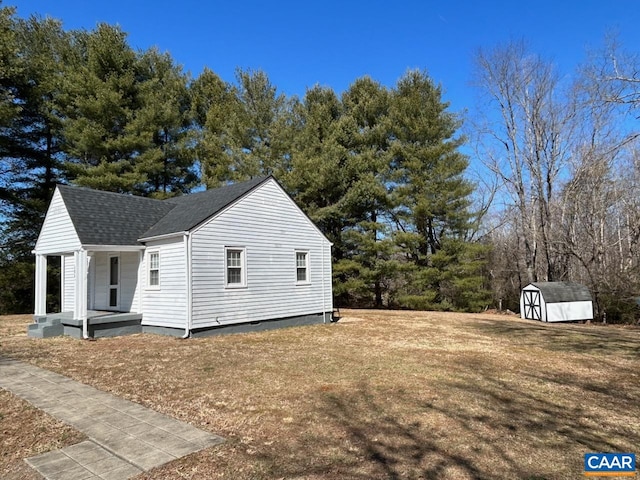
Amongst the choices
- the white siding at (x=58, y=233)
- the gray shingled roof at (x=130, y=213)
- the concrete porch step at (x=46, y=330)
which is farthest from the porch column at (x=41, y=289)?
the gray shingled roof at (x=130, y=213)

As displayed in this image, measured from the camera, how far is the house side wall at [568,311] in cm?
1576

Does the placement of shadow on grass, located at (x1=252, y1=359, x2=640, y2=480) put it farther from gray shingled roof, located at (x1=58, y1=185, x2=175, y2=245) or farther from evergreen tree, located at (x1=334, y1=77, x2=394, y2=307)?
evergreen tree, located at (x1=334, y1=77, x2=394, y2=307)

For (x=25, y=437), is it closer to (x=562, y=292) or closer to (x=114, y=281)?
(x=114, y=281)

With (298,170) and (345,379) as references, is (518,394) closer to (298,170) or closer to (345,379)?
(345,379)

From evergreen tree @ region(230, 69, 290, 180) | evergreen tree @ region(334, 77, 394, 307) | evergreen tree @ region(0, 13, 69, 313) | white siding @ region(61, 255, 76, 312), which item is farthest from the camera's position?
evergreen tree @ region(230, 69, 290, 180)

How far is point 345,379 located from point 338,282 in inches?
633

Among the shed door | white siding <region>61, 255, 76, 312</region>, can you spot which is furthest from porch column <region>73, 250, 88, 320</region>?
the shed door

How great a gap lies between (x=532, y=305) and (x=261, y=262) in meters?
11.7

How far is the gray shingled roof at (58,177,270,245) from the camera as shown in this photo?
11367mm

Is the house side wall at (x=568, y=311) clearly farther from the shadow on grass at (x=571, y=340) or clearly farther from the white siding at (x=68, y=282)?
the white siding at (x=68, y=282)

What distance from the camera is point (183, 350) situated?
8.92 m

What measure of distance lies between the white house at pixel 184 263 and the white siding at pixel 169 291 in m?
0.03

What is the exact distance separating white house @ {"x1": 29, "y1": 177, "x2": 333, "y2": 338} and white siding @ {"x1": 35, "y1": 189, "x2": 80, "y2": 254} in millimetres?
34

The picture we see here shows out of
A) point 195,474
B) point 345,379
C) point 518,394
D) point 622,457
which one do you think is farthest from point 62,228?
point 622,457
